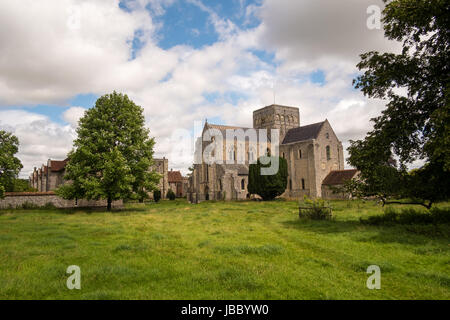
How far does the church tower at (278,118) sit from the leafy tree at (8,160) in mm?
45650

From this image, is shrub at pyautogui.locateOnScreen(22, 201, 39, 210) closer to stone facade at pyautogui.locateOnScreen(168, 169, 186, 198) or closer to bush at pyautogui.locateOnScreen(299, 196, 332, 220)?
bush at pyautogui.locateOnScreen(299, 196, 332, 220)

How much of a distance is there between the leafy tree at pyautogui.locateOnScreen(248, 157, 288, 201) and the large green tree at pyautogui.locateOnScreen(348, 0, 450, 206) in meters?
29.6

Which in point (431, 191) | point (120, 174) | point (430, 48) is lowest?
point (431, 191)

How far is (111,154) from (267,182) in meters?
25.1

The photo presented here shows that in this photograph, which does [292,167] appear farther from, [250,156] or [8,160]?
[8,160]

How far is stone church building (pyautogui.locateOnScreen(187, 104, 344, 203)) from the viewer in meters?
49.1

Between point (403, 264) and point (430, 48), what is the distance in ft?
34.6

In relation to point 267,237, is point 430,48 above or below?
above

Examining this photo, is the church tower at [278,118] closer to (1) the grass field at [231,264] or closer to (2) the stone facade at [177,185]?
(2) the stone facade at [177,185]

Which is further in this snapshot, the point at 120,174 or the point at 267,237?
the point at 120,174

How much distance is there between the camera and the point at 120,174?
977 inches
